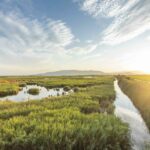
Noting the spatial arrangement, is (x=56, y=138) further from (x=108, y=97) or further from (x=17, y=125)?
(x=108, y=97)

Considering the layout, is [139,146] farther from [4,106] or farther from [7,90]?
[7,90]

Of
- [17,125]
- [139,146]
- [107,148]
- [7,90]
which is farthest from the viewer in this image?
[7,90]

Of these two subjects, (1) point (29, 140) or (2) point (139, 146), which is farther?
(2) point (139, 146)

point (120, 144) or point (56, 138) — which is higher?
point (56, 138)

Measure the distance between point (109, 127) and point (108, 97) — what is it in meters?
14.5

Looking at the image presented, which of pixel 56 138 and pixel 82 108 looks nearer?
pixel 56 138

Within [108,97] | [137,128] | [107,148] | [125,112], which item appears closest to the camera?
[107,148]

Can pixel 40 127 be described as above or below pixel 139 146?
above

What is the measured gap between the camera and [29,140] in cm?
895

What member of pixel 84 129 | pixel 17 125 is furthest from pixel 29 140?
pixel 84 129

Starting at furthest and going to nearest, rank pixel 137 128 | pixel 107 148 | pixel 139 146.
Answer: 1. pixel 137 128
2. pixel 139 146
3. pixel 107 148

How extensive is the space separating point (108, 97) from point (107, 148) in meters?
15.5

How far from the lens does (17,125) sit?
10586mm

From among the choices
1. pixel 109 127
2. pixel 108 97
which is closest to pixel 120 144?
pixel 109 127
